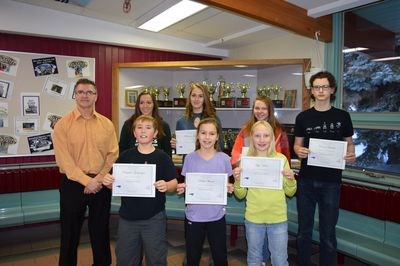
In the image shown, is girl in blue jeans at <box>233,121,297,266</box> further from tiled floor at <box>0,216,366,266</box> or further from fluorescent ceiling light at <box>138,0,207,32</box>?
fluorescent ceiling light at <box>138,0,207,32</box>

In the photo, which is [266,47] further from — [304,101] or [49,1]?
[49,1]

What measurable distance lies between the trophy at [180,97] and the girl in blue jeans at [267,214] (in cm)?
249

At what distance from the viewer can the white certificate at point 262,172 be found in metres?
2.26

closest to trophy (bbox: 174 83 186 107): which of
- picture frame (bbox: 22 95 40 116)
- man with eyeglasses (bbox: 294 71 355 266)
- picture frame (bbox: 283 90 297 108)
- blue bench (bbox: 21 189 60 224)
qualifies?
picture frame (bbox: 283 90 297 108)

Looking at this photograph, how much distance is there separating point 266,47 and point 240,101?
98 centimetres

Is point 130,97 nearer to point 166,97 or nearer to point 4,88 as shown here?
point 166,97

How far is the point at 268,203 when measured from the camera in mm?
2270

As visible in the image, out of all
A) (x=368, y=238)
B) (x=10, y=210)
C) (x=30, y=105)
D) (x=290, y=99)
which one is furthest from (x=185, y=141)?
(x=30, y=105)

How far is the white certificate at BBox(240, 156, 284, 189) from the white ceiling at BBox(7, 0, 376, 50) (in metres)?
1.88

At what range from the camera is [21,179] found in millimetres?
3771

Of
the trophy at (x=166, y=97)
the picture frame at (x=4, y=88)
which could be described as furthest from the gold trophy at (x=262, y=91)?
the picture frame at (x=4, y=88)

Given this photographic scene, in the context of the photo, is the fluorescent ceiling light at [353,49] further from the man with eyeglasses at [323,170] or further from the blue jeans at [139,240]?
the blue jeans at [139,240]

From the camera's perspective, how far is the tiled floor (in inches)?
131

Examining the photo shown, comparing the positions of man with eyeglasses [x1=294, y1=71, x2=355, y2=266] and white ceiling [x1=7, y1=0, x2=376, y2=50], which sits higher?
white ceiling [x1=7, y1=0, x2=376, y2=50]
